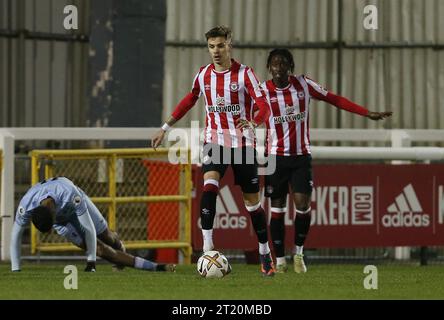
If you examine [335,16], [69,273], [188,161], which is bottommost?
[69,273]

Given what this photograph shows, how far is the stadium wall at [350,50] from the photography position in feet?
92.6

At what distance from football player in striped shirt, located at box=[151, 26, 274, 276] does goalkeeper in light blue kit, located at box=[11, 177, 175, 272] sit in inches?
41.1

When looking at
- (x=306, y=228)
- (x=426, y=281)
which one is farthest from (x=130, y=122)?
(x=426, y=281)

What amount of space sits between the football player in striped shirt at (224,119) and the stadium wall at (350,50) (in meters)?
14.4

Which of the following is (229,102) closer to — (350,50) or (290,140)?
(290,140)

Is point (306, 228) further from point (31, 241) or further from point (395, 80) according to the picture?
point (395, 80)

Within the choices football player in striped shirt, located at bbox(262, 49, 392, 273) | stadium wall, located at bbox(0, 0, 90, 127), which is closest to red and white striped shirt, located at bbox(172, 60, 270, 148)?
football player in striped shirt, located at bbox(262, 49, 392, 273)

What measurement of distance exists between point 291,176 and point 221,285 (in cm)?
243

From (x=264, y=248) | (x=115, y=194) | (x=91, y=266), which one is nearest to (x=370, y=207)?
(x=115, y=194)

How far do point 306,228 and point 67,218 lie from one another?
98.2 inches

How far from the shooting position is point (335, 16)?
28.4m

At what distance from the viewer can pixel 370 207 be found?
17703 millimetres

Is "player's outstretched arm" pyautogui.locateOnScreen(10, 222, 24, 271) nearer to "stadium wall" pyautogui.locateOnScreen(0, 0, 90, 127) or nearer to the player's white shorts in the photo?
the player's white shorts

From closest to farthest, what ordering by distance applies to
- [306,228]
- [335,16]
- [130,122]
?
A: [306,228], [130,122], [335,16]
